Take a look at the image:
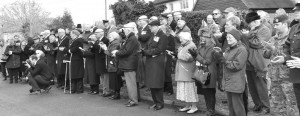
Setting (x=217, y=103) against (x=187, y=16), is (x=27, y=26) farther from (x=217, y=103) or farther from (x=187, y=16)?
(x=217, y=103)

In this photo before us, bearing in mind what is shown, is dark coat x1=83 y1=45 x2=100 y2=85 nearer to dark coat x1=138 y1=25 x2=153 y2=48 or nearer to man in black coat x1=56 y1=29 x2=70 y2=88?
man in black coat x1=56 y1=29 x2=70 y2=88

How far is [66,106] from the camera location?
864cm

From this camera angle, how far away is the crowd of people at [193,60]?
18.7 ft

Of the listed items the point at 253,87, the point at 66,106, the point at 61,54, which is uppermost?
the point at 61,54

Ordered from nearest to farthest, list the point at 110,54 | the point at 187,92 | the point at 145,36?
the point at 187,92
the point at 145,36
the point at 110,54

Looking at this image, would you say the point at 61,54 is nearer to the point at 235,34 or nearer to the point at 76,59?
the point at 76,59

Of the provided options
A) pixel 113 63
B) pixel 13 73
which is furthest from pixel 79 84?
pixel 13 73

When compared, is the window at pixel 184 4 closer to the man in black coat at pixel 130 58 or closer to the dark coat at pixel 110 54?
the dark coat at pixel 110 54

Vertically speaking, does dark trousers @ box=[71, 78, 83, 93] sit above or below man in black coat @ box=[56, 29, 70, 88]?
below

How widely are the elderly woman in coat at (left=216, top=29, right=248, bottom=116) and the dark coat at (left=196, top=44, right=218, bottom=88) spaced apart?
72cm

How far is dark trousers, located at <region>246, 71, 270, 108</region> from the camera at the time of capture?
664 centimetres

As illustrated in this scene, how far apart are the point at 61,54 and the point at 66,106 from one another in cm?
310

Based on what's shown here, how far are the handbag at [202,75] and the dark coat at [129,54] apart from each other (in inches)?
78.6

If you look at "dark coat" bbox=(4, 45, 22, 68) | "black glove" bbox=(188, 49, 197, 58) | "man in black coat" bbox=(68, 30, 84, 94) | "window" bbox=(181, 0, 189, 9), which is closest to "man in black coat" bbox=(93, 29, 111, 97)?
"man in black coat" bbox=(68, 30, 84, 94)
